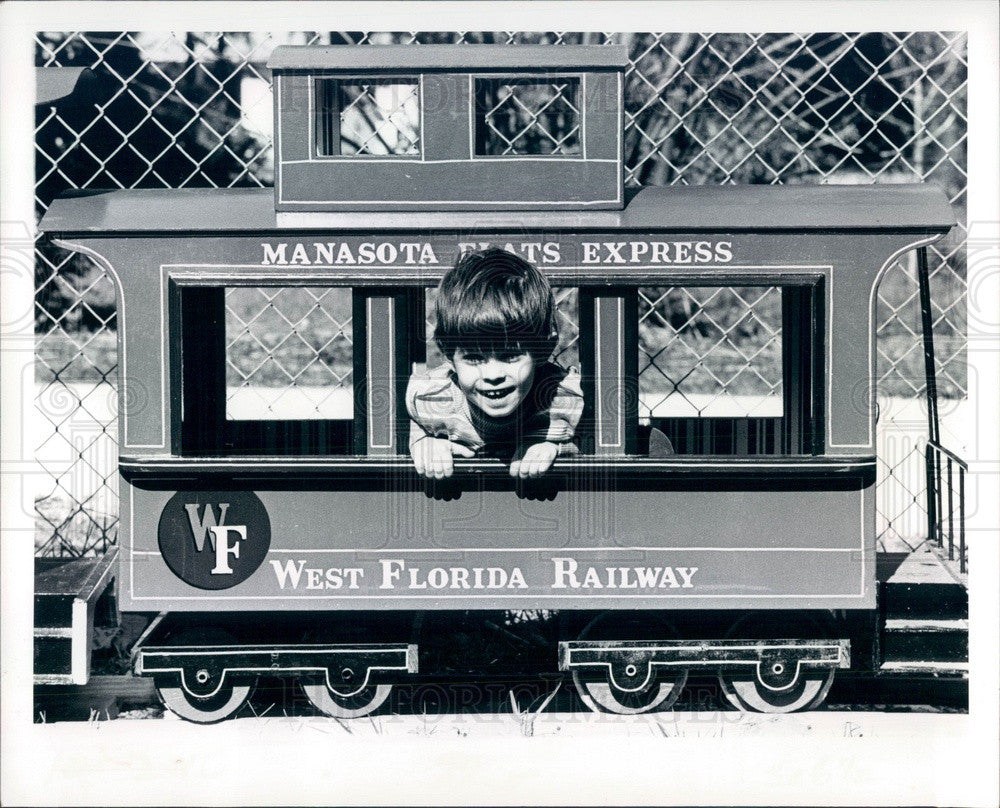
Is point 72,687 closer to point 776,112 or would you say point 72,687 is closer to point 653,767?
point 653,767

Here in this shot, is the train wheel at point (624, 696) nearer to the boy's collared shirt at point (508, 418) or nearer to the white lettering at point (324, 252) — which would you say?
the boy's collared shirt at point (508, 418)

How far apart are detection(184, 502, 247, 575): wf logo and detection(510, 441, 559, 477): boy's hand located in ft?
2.21

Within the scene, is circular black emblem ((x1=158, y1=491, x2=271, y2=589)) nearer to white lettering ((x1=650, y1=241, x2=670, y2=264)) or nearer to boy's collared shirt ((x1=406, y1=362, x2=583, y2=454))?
boy's collared shirt ((x1=406, y1=362, x2=583, y2=454))

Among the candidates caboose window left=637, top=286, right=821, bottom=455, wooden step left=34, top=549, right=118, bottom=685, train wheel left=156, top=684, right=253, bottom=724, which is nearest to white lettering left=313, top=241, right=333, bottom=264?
caboose window left=637, top=286, right=821, bottom=455

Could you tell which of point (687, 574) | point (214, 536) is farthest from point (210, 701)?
point (687, 574)

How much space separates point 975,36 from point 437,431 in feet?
5.57

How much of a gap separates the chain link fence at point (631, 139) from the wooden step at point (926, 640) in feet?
0.72

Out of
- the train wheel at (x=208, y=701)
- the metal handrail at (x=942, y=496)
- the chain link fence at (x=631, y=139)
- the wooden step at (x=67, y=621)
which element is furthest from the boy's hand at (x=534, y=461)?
the wooden step at (x=67, y=621)

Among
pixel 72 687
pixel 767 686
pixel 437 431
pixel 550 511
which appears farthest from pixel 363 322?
pixel 767 686

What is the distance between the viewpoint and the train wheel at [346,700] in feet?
9.32

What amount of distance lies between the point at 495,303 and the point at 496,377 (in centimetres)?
18

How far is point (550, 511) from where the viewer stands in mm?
2711

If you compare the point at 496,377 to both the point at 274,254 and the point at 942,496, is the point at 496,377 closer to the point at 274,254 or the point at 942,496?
the point at 274,254

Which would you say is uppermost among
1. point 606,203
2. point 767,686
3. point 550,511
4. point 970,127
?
point 970,127
